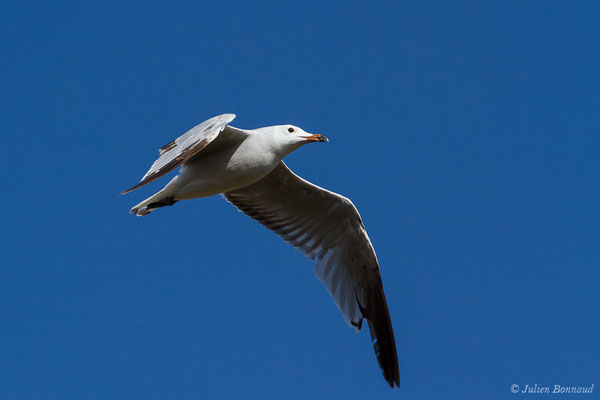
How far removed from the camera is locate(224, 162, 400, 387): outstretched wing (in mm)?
9578

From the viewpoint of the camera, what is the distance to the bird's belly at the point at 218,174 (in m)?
8.12

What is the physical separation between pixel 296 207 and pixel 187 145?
261 cm

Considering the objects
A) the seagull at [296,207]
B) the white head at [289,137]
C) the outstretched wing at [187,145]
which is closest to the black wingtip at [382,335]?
the seagull at [296,207]

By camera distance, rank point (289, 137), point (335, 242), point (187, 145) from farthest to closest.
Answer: point (335, 242), point (289, 137), point (187, 145)

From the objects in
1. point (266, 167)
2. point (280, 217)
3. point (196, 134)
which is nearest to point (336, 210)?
point (280, 217)

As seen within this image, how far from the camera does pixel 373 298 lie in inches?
397

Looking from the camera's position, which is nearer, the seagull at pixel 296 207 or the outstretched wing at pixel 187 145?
the outstretched wing at pixel 187 145

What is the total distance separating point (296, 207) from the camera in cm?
973

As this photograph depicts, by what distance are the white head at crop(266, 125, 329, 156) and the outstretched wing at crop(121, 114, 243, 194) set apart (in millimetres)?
361

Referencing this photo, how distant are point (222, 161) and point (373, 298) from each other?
3.07 meters

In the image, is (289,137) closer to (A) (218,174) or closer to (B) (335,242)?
(A) (218,174)

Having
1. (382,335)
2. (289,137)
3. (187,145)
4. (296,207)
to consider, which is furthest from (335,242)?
(187,145)

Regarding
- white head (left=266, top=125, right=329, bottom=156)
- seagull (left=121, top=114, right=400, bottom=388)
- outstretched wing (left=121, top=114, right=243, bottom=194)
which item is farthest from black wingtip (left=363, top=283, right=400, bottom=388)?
outstretched wing (left=121, top=114, right=243, bottom=194)

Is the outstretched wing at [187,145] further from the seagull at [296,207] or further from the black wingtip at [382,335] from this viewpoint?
the black wingtip at [382,335]
